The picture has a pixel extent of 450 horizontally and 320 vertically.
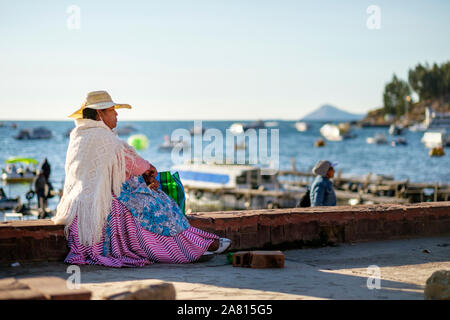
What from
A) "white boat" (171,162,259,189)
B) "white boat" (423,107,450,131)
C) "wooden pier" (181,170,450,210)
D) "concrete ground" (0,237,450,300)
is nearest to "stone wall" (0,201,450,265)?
"concrete ground" (0,237,450,300)

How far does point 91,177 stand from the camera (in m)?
5.59

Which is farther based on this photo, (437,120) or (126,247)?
(437,120)

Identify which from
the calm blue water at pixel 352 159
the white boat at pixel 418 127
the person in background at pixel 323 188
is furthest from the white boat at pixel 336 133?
the person in background at pixel 323 188

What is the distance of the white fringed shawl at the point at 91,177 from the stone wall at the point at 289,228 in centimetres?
26

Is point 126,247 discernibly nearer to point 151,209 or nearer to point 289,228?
point 151,209

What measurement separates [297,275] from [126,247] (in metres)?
1.48

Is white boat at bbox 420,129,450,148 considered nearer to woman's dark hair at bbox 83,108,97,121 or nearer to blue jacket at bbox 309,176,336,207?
blue jacket at bbox 309,176,336,207

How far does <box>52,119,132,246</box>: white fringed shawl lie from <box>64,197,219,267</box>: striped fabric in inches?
2.7

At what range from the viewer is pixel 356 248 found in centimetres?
668

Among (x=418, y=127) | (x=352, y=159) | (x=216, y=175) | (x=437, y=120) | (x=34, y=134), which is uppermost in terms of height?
(x=437, y=120)

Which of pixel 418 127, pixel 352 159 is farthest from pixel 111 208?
pixel 418 127

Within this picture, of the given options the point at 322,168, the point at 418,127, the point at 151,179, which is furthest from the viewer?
the point at 418,127

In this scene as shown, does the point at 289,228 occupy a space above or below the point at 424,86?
below

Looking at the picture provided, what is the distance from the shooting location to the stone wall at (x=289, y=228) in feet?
18.6
